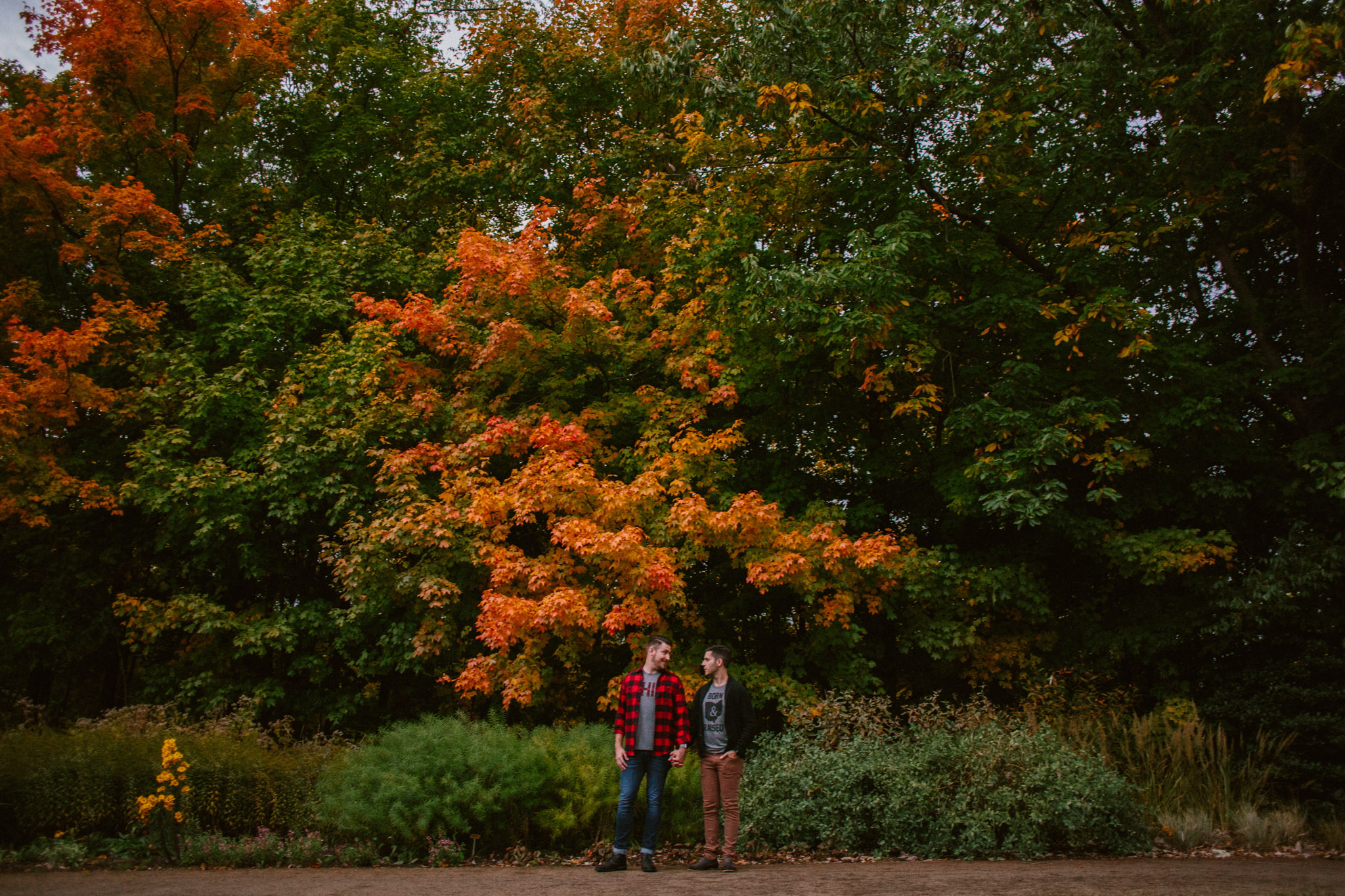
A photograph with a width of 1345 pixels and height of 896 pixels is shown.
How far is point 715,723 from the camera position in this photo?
6.66 metres

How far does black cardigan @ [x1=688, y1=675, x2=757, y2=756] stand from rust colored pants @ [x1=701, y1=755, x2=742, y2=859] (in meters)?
0.12

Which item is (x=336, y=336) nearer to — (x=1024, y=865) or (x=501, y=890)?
(x=501, y=890)

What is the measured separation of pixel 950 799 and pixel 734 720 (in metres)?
2.22

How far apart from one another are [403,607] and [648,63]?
850 cm

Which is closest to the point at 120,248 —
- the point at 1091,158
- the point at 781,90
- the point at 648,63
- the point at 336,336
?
the point at 336,336

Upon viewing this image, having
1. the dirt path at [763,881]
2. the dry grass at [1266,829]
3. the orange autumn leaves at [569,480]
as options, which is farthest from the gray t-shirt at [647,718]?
the dry grass at [1266,829]

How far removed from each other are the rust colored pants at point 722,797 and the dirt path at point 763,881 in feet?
0.77

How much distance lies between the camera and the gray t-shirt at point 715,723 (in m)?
6.61

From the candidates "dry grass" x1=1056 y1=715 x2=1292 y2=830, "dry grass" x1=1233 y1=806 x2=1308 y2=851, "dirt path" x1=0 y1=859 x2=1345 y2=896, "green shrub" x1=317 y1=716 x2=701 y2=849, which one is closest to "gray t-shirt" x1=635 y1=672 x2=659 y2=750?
"dirt path" x1=0 y1=859 x2=1345 y2=896

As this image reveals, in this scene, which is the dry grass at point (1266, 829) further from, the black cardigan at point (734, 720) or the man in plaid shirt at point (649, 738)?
the man in plaid shirt at point (649, 738)

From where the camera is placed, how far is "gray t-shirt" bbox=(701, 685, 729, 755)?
661cm

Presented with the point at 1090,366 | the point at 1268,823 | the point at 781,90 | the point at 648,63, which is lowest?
the point at 1268,823

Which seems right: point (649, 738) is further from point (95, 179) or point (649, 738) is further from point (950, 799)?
point (95, 179)

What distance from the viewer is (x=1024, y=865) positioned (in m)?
6.64
